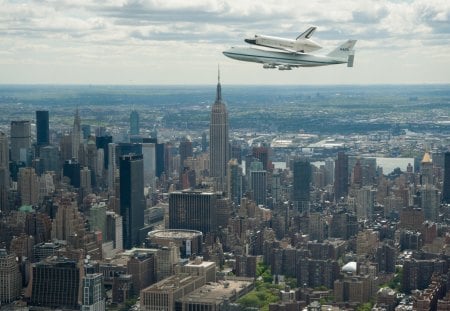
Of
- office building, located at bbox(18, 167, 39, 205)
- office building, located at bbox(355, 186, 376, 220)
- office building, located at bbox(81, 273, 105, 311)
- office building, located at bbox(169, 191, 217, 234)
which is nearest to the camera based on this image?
office building, located at bbox(81, 273, 105, 311)

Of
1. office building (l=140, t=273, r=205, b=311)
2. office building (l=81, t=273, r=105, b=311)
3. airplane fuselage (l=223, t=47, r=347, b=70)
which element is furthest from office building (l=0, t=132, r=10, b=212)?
airplane fuselage (l=223, t=47, r=347, b=70)

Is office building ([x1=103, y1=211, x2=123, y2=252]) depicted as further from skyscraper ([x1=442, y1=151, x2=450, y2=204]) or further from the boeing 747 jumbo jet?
the boeing 747 jumbo jet

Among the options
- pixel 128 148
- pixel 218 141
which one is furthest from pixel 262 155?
pixel 128 148

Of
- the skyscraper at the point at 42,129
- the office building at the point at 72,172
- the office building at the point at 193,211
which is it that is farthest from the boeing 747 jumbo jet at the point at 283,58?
the skyscraper at the point at 42,129

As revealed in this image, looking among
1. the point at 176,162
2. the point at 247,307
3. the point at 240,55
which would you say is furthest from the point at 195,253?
the point at 176,162

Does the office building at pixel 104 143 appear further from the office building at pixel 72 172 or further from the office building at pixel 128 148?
the office building at pixel 72 172

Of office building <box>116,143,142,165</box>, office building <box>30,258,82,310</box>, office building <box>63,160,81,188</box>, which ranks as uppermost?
office building <box>116,143,142,165</box>

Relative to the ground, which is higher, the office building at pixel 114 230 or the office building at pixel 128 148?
the office building at pixel 128 148
